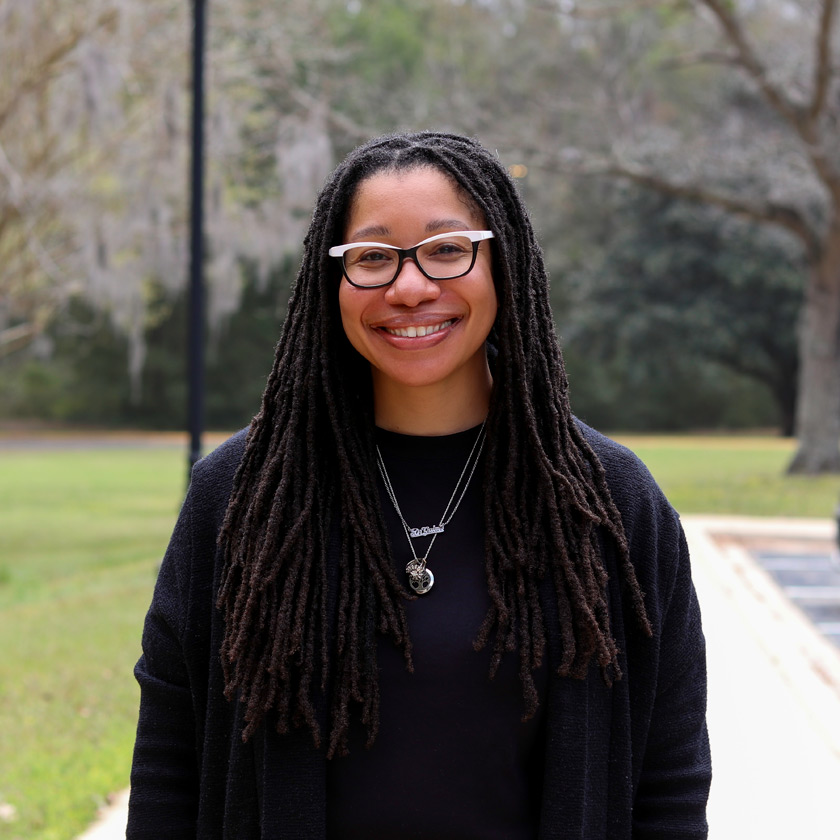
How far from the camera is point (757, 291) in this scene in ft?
85.5

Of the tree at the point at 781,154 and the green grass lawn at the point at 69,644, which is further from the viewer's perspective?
the tree at the point at 781,154

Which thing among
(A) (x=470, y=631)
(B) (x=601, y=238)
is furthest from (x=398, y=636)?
(B) (x=601, y=238)

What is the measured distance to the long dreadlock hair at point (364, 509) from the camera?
1551 millimetres

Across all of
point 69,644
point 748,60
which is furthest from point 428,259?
point 748,60

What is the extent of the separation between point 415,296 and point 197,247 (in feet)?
17.8

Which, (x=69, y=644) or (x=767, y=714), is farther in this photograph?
(x=69, y=644)

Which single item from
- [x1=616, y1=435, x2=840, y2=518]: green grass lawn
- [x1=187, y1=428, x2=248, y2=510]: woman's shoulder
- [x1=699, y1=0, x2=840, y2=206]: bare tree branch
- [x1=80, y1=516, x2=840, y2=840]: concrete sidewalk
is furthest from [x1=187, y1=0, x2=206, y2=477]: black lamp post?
[x1=699, y1=0, x2=840, y2=206]: bare tree branch

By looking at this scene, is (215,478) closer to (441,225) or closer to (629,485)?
(441,225)

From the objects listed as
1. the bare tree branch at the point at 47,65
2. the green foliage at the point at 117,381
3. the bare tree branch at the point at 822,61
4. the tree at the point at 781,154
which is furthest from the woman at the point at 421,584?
the green foliage at the point at 117,381

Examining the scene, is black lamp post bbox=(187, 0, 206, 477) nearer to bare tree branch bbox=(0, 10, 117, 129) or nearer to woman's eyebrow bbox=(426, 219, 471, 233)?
bare tree branch bbox=(0, 10, 117, 129)

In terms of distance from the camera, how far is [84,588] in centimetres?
946

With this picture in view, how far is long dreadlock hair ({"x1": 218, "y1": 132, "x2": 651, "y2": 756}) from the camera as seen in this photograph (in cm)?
155

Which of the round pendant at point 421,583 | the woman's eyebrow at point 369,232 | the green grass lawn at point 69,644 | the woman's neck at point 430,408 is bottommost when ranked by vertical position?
the green grass lawn at point 69,644

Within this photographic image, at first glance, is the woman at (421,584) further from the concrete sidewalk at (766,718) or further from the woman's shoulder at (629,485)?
the concrete sidewalk at (766,718)
